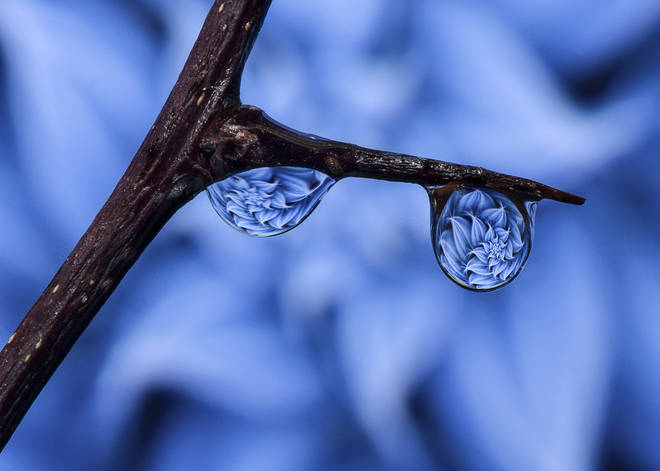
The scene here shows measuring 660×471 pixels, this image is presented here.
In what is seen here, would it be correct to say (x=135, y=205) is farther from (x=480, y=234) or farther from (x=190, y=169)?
(x=480, y=234)

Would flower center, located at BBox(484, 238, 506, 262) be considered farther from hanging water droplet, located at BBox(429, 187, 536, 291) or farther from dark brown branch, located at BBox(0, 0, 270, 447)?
dark brown branch, located at BBox(0, 0, 270, 447)

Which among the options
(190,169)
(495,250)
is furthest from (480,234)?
(190,169)

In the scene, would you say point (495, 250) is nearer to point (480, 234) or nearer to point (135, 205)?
point (480, 234)

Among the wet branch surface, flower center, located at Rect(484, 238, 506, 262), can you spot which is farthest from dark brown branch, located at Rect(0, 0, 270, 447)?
flower center, located at Rect(484, 238, 506, 262)

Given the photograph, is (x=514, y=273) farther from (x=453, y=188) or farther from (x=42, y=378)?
(x=42, y=378)

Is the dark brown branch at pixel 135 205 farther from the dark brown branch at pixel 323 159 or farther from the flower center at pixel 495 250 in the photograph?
the flower center at pixel 495 250
